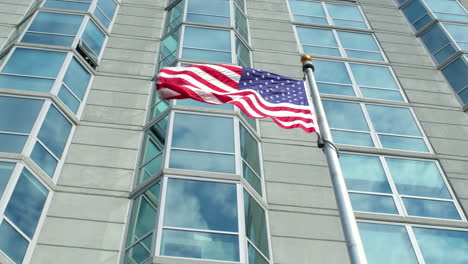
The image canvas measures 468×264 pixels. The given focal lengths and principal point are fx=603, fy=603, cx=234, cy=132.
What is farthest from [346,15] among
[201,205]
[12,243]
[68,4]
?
[12,243]

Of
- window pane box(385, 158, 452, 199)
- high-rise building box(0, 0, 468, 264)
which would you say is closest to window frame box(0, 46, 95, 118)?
high-rise building box(0, 0, 468, 264)

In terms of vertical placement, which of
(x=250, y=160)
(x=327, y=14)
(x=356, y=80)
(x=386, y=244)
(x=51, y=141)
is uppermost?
(x=327, y=14)

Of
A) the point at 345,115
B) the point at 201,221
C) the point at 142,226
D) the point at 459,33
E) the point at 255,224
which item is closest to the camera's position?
the point at 201,221

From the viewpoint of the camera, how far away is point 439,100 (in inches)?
792

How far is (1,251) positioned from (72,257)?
152cm

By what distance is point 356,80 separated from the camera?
2075cm

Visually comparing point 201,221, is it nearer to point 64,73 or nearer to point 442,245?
point 442,245

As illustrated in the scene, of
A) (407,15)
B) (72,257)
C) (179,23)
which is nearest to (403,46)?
(407,15)

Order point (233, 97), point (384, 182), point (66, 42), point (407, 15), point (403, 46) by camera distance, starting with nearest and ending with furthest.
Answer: point (233, 97) < point (384, 182) < point (66, 42) < point (403, 46) < point (407, 15)

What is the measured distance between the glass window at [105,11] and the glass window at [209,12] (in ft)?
9.69

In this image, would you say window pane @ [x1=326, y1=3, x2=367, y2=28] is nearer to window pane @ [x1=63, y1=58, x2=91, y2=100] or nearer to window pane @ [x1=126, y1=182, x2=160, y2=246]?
window pane @ [x1=63, y1=58, x2=91, y2=100]

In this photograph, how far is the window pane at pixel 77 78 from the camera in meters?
17.5

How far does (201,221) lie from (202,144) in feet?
9.30

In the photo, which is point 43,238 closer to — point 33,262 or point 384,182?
point 33,262
